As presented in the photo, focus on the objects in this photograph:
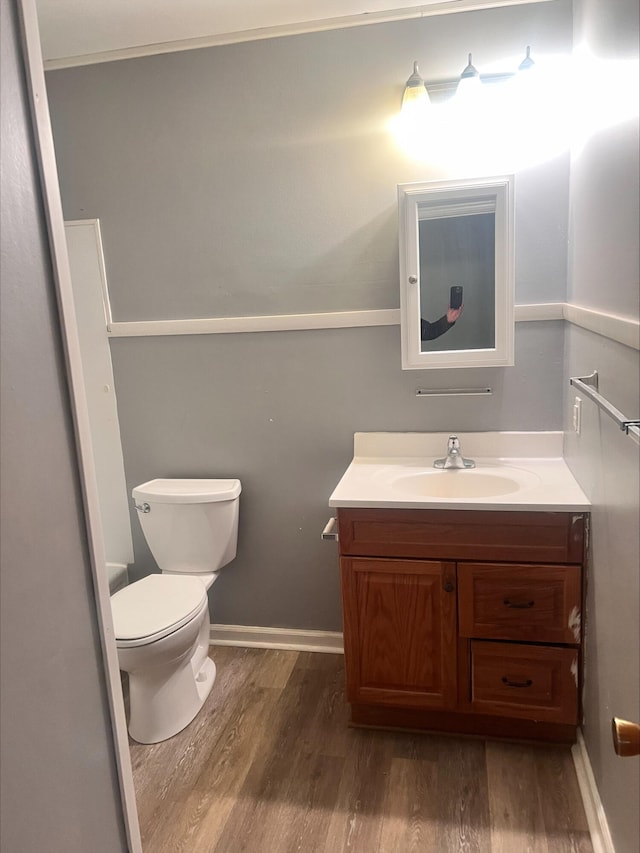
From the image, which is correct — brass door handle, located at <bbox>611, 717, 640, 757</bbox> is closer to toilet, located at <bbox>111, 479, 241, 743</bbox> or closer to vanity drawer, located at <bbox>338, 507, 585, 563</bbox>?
vanity drawer, located at <bbox>338, 507, 585, 563</bbox>

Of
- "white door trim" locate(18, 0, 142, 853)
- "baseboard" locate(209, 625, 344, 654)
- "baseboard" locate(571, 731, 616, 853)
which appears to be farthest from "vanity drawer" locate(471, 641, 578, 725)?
"white door trim" locate(18, 0, 142, 853)

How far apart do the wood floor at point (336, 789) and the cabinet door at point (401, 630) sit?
186 mm

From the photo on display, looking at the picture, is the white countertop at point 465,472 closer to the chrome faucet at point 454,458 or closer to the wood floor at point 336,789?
the chrome faucet at point 454,458

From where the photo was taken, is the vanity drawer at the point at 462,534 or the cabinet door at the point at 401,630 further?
the cabinet door at the point at 401,630

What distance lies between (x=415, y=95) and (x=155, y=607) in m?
1.87

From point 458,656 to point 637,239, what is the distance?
128 cm

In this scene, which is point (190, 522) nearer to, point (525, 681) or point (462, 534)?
point (462, 534)

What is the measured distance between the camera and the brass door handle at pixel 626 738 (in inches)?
36.4

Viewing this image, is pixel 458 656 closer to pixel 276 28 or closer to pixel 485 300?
pixel 485 300

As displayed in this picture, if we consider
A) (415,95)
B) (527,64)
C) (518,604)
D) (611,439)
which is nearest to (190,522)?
(518,604)

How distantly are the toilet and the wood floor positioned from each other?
0.33 ft

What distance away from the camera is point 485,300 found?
82.2 inches

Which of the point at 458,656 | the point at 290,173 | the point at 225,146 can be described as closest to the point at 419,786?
the point at 458,656

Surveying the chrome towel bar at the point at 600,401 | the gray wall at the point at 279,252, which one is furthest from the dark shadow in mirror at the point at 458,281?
the chrome towel bar at the point at 600,401
